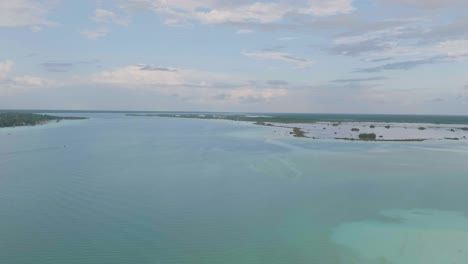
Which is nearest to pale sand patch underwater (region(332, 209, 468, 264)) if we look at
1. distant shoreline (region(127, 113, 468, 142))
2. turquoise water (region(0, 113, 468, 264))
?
turquoise water (region(0, 113, 468, 264))

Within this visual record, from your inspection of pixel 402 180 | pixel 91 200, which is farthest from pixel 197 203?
pixel 402 180

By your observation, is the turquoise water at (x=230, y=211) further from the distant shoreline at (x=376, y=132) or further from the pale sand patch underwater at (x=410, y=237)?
the distant shoreline at (x=376, y=132)

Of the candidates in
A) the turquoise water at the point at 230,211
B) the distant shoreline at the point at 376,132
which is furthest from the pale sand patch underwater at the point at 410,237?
the distant shoreline at the point at 376,132

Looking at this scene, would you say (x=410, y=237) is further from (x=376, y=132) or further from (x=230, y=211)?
(x=376, y=132)

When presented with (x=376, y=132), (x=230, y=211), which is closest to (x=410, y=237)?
(x=230, y=211)

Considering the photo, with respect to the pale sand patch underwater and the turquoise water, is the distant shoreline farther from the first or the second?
the pale sand patch underwater

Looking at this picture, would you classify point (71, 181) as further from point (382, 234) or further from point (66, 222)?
point (382, 234)
